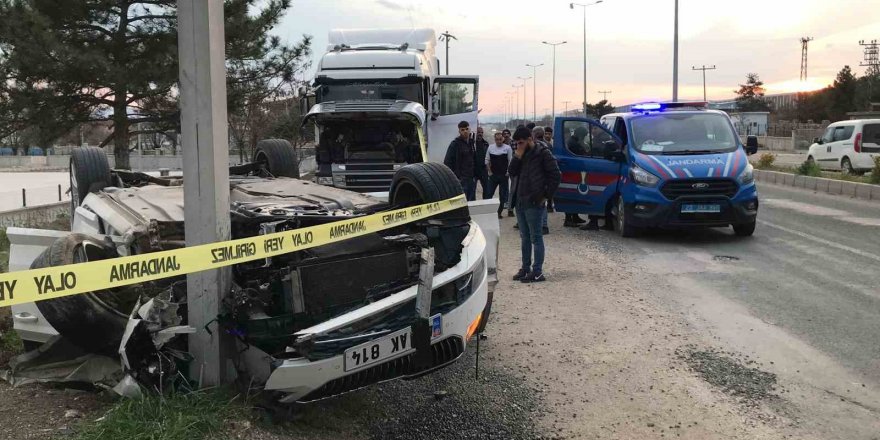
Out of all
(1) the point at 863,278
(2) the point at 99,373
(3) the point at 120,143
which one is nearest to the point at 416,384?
(2) the point at 99,373

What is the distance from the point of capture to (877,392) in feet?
13.5

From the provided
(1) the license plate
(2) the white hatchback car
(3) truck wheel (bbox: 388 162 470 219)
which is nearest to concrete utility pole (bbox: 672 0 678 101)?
(2) the white hatchback car

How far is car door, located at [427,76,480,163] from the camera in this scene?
13711 millimetres

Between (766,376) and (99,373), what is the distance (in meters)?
4.00

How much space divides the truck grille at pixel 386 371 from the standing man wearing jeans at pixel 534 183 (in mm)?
3624

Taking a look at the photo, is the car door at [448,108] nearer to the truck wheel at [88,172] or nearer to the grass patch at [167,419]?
the truck wheel at [88,172]

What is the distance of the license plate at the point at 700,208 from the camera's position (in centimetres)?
902

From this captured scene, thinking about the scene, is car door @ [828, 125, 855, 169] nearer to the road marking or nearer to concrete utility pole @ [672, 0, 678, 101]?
concrete utility pole @ [672, 0, 678, 101]

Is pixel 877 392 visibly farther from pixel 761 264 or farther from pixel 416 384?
pixel 761 264

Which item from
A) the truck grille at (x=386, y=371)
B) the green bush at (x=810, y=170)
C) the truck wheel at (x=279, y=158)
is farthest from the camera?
the green bush at (x=810, y=170)

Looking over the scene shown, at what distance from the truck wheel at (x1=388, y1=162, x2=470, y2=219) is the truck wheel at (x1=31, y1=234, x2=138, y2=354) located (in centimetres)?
174

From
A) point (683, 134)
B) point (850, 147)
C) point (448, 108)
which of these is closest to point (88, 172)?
point (683, 134)

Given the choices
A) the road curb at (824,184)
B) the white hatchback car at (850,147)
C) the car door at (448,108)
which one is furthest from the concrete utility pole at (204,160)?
the white hatchback car at (850,147)

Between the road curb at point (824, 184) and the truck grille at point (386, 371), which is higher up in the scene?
the road curb at point (824, 184)
